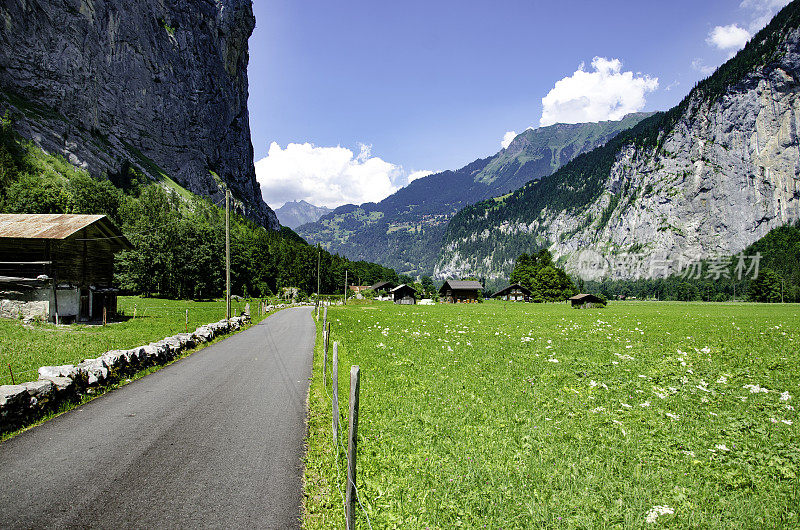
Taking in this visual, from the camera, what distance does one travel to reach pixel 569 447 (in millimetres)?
7504

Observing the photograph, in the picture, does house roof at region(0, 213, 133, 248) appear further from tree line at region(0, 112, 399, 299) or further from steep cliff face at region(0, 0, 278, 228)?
steep cliff face at region(0, 0, 278, 228)

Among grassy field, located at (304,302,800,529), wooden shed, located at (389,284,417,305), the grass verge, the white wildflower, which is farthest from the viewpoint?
wooden shed, located at (389,284,417,305)

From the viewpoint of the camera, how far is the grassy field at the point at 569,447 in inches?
218

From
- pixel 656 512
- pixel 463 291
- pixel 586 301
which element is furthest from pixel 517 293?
pixel 656 512

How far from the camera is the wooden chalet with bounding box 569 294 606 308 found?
8562 centimetres

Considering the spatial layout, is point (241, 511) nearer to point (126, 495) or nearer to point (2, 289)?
point (126, 495)

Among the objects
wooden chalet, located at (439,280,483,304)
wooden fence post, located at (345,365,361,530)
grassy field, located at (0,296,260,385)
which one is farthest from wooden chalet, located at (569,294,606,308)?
wooden fence post, located at (345,365,361,530)

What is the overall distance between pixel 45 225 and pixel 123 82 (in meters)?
144

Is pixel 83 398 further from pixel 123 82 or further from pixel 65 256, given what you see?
pixel 123 82

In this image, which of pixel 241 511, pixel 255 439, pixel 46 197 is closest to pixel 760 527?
pixel 241 511

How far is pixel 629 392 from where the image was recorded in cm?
1115

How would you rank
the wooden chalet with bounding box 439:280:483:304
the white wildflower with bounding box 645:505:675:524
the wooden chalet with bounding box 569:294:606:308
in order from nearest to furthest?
the white wildflower with bounding box 645:505:675:524, the wooden chalet with bounding box 569:294:606:308, the wooden chalet with bounding box 439:280:483:304

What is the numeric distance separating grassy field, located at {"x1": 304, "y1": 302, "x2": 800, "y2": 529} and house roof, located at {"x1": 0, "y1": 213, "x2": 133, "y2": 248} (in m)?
31.0

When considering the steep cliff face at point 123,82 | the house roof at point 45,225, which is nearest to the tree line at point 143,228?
the steep cliff face at point 123,82
